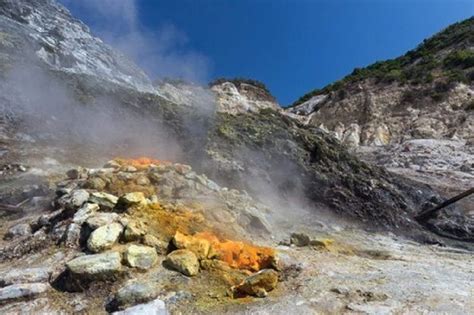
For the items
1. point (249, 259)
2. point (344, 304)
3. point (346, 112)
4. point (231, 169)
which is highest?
point (346, 112)

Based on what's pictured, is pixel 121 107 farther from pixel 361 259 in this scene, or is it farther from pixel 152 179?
pixel 361 259

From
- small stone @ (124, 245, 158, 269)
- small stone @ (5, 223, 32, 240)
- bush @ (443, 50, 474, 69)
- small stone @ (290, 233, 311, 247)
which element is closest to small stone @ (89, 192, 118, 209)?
small stone @ (5, 223, 32, 240)

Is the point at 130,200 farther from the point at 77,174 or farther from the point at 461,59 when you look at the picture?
the point at 461,59

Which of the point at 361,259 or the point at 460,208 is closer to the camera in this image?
the point at 361,259

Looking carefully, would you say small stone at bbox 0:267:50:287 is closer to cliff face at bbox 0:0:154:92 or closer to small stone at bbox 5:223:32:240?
small stone at bbox 5:223:32:240

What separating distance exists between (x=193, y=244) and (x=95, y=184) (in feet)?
9.94

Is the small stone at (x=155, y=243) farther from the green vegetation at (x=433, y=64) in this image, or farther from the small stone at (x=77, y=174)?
the green vegetation at (x=433, y=64)

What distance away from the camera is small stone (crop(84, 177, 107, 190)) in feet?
29.8

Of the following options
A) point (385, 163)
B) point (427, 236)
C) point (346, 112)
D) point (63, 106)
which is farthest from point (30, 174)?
point (346, 112)

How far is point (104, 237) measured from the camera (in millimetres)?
6801

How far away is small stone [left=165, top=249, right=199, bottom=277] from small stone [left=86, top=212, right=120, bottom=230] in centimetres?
124

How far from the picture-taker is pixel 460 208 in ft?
48.3

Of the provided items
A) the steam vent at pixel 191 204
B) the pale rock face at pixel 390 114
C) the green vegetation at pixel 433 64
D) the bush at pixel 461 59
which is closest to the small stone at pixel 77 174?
the steam vent at pixel 191 204

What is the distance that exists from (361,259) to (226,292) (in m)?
2.91
